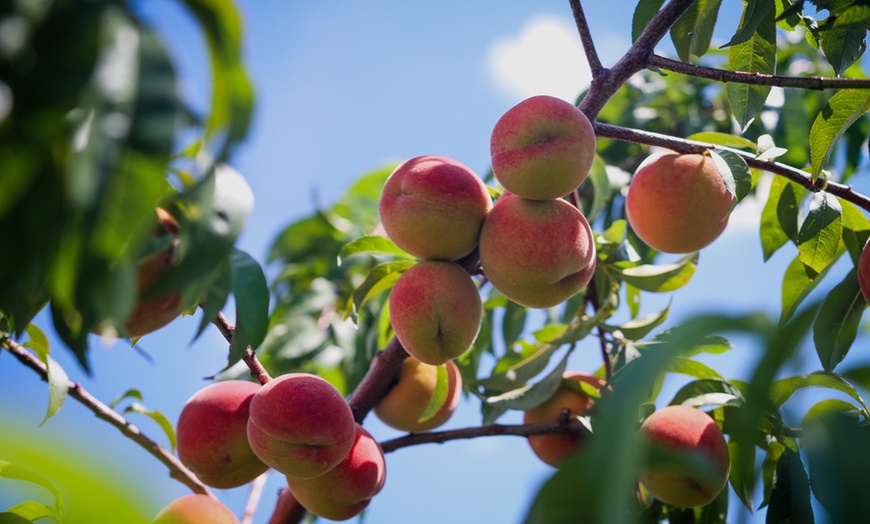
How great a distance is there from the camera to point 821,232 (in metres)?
1.36

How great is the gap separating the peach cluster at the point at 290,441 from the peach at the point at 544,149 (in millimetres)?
525

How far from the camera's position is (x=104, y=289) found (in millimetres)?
522

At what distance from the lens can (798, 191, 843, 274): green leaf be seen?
1.35 metres

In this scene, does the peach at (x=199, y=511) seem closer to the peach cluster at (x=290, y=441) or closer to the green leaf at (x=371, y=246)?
the peach cluster at (x=290, y=441)

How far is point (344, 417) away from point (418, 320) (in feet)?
0.73

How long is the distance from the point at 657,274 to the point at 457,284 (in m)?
0.58

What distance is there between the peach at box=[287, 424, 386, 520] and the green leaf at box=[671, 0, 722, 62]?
1.02m

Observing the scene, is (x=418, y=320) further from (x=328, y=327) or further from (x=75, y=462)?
(x=328, y=327)

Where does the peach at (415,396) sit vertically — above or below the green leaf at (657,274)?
below

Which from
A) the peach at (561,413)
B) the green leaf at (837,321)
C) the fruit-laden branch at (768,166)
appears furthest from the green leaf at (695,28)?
the peach at (561,413)

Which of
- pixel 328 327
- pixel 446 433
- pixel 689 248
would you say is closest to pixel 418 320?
pixel 446 433

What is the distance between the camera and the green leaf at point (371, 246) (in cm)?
154

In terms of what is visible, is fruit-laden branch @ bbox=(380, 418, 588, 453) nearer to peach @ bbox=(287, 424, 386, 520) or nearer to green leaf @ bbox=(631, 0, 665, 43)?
peach @ bbox=(287, 424, 386, 520)

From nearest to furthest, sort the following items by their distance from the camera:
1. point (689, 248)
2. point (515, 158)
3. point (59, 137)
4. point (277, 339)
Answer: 1. point (59, 137)
2. point (515, 158)
3. point (689, 248)
4. point (277, 339)
